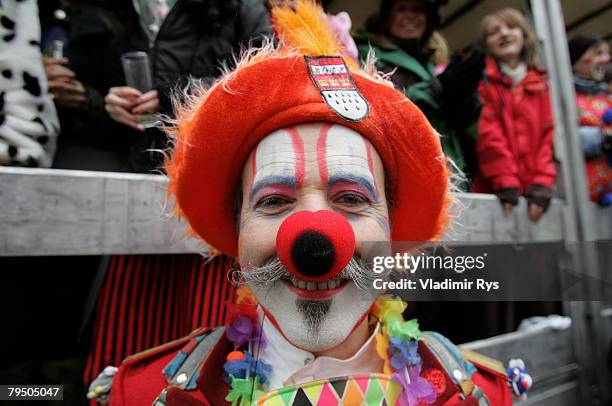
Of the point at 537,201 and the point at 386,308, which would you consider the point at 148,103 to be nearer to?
the point at 386,308

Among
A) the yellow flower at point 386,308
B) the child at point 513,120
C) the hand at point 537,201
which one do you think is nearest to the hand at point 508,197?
the child at point 513,120

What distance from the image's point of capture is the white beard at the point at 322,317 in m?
0.64

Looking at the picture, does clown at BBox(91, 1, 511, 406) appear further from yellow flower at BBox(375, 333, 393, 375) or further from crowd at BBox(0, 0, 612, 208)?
crowd at BBox(0, 0, 612, 208)

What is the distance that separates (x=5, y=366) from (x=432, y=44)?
190 centimetres

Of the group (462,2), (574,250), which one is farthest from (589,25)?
(574,250)

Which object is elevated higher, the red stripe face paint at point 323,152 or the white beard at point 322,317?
the red stripe face paint at point 323,152

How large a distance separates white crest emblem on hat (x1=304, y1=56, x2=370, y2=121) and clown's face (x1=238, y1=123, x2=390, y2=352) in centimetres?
3

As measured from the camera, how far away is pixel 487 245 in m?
0.58

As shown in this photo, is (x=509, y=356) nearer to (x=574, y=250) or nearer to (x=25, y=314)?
(x=574, y=250)

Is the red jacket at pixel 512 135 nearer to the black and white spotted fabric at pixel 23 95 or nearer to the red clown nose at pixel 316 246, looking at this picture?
the red clown nose at pixel 316 246

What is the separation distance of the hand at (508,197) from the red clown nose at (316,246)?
1.27 metres

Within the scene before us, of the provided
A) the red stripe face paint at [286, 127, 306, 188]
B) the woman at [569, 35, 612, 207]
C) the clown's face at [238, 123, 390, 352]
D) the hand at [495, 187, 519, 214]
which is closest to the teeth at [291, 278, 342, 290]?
the clown's face at [238, 123, 390, 352]

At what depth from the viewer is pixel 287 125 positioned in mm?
725

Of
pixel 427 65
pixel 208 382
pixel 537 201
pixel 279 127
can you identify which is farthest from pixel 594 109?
pixel 208 382
